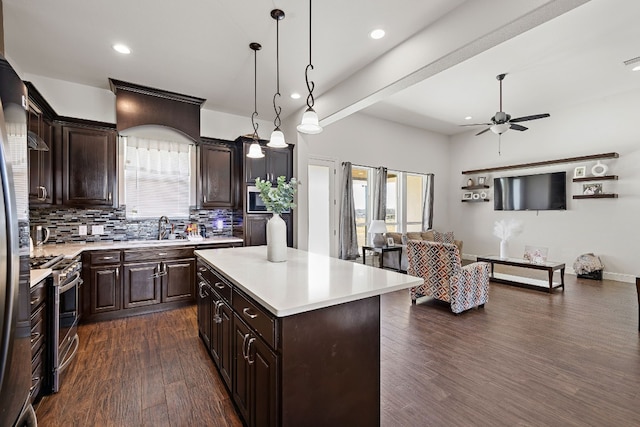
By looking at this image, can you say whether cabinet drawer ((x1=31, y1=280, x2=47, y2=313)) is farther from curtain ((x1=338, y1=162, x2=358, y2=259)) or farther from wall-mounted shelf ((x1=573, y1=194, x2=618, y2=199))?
wall-mounted shelf ((x1=573, y1=194, x2=618, y2=199))

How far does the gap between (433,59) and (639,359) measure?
10.6 ft

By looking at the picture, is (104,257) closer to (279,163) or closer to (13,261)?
(279,163)

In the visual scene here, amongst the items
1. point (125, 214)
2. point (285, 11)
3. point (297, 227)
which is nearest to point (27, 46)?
point (125, 214)

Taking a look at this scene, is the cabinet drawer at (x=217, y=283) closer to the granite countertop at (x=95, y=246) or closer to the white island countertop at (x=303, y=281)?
the white island countertop at (x=303, y=281)

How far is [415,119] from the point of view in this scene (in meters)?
6.71

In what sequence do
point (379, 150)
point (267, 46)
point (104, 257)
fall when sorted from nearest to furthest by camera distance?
point (267, 46)
point (104, 257)
point (379, 150)

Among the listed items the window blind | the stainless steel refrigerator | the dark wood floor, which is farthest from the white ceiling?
the dark wood floor

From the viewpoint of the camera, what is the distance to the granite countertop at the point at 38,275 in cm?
191

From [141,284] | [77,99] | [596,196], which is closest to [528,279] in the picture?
[596,196]

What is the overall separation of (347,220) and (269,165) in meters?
2.24

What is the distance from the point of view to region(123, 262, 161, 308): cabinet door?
3627 mm

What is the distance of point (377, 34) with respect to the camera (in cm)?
278

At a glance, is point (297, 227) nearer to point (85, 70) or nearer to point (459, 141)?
point (85, 70)

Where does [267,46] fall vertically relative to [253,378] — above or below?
above
